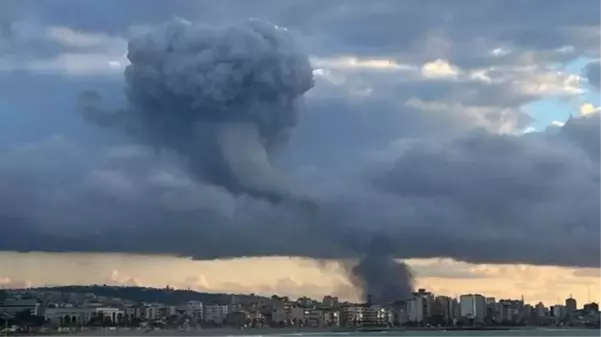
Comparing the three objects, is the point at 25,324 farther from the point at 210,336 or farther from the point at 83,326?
the point at 210,336

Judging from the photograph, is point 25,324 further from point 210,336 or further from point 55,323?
point 210,336

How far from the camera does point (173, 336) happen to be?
15350 centimetres

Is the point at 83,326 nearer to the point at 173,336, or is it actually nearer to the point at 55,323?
the point at 55,323

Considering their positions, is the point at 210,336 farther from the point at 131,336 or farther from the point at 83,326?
the point at 83,326

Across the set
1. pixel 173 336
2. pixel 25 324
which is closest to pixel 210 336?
pixel 173 336

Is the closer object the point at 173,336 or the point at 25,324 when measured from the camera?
the point at 173,336

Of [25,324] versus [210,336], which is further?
[25,324]

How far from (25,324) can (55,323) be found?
865cm

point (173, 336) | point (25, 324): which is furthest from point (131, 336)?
point (25, 324)

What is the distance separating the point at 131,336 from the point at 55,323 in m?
51.4

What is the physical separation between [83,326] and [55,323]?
5543 mm

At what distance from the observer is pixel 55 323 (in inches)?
7702

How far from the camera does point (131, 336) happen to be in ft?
491

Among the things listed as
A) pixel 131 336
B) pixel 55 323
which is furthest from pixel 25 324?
A: pixel 131 336
